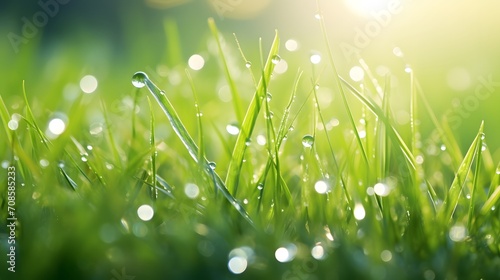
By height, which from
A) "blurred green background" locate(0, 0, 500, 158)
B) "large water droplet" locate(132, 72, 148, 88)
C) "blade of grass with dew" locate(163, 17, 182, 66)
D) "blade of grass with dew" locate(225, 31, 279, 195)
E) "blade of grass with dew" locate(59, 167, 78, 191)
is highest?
"blurred green background" locate(0, 0, 500, 158)

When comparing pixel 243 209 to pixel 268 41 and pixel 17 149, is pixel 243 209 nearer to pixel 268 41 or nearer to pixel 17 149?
pixel 17 149

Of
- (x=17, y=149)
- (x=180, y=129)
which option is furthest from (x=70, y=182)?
(x=180, y=129)

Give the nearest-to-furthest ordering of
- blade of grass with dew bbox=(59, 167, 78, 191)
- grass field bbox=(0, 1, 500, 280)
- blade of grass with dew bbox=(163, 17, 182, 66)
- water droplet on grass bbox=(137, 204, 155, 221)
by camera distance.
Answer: grass field bbox=(0, 1, 500, 280) < water droplet on grass bbox=(137, 204, 155, 221) < blade of grass with dew bbox=(59, 167, 78, 191) < blade of grass with dew bbox=(163, 17, 182, 66)

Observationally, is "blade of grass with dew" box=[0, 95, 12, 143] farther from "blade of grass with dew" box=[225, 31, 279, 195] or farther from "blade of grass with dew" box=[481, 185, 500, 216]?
"blade of grass with dew" box=[481, 185, 500, 216]

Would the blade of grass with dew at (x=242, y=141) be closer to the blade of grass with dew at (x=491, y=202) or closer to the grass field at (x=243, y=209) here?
the grass field at (x=243, y=209)

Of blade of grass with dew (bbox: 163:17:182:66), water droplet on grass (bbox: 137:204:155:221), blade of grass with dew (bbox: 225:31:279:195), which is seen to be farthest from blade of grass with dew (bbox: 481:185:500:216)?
blade of grass with dew (bbox: 163:17:182:66)

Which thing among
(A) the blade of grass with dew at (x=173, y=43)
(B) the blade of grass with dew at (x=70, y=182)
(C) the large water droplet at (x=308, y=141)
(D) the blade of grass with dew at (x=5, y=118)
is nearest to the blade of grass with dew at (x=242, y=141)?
(C) the large water droplet at (x=308, y=141)

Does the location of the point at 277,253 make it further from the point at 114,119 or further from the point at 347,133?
the point at 114,119
